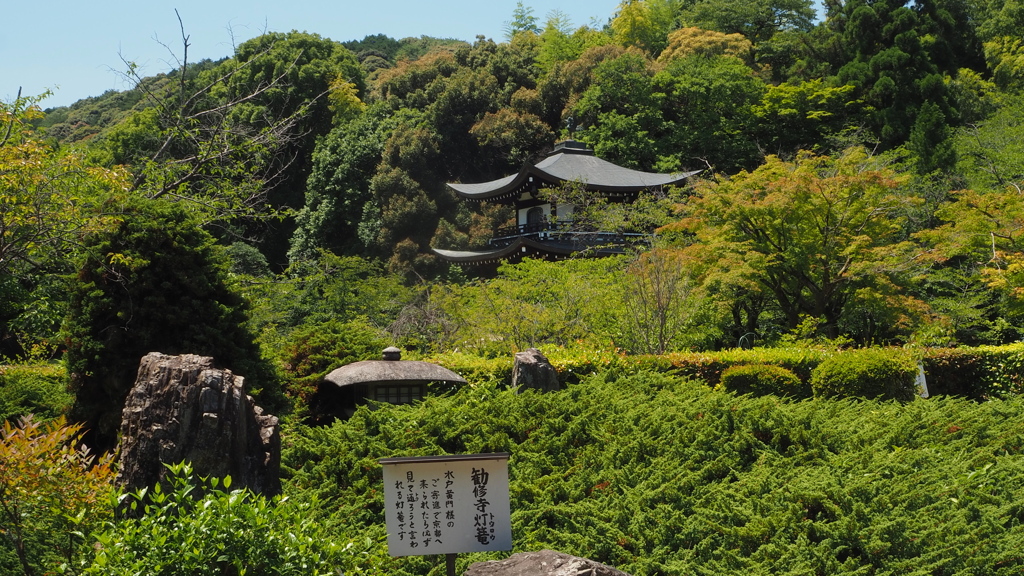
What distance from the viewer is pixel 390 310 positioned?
23.6m

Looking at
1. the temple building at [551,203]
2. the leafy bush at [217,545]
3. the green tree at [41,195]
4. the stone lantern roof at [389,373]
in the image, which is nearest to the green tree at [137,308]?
the green tree at [41,195]

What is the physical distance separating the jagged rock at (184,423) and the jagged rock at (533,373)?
4381 millimetres

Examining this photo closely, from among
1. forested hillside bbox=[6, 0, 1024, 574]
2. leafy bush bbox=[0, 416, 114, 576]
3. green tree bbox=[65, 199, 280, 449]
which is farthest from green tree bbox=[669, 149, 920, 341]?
leafy bush bbox=[0, 416, 114, 576]

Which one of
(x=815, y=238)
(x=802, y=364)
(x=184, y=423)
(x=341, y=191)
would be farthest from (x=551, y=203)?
(x=184, y=423)

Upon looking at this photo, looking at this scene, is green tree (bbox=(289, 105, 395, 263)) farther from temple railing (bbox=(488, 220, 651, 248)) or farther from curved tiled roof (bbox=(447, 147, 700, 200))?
temple railing (bbox=(488, 220, 651, 248))

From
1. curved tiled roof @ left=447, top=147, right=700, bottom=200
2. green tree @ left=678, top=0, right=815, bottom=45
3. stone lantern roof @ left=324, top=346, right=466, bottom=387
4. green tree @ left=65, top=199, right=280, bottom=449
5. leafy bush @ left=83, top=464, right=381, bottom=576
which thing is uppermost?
green tree @ left=678, top=0, right=815, bottom=45

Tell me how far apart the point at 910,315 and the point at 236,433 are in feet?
50.5

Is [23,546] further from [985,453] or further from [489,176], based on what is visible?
[489,176]

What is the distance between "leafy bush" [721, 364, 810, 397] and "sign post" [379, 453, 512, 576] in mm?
7307

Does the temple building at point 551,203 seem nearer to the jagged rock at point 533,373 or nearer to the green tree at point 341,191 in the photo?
the green tree at point 341,191

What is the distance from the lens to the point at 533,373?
945 cm

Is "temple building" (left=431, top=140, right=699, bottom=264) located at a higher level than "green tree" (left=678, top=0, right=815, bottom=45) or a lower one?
lower

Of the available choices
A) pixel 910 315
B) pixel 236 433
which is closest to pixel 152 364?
pixel 236 433

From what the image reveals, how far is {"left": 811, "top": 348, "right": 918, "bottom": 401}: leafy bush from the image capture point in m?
10.9
